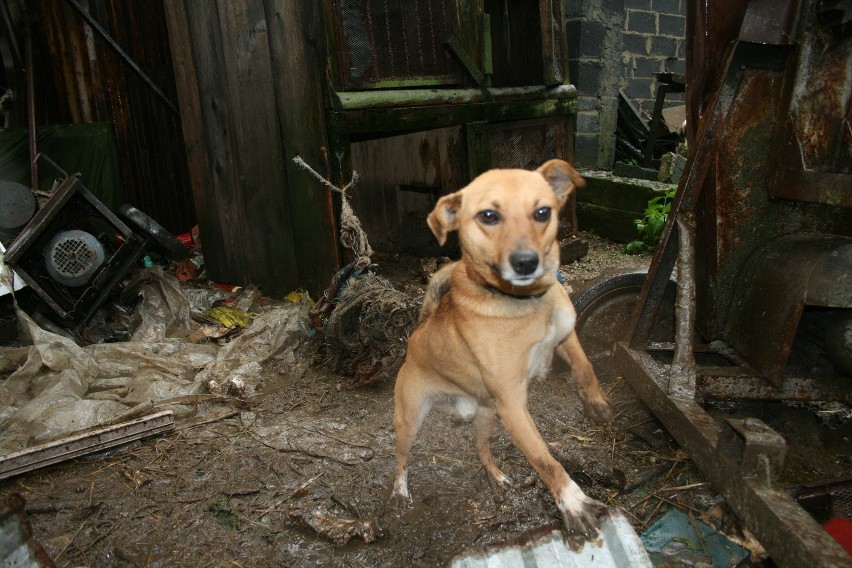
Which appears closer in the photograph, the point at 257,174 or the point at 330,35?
the point at 330,35

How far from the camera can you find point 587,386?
250cm

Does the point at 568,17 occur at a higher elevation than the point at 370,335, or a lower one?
higher

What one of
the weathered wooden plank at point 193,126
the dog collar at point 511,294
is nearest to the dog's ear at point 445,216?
the dog collar at point 511,294

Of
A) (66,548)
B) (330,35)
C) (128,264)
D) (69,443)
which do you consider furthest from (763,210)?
(128,264)

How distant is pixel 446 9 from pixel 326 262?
246cm

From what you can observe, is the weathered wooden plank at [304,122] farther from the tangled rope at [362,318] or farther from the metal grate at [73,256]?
the metal grate at [73,256]

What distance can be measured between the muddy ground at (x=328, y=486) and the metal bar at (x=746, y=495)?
498 millimetres

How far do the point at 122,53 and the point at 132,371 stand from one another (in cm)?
455

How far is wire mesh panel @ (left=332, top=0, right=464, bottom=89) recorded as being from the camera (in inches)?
175

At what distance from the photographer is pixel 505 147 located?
5891mm

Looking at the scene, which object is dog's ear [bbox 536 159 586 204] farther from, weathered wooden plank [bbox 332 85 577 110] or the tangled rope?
weathered wooden plank [bbox 332 85 577 110]

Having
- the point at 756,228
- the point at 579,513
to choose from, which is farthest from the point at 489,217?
the point at 756,228

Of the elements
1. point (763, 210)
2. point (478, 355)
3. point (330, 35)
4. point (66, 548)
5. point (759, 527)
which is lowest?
point (66, 548)

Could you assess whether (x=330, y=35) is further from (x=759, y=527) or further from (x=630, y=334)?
(x=759, y=527)
